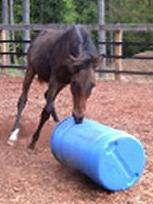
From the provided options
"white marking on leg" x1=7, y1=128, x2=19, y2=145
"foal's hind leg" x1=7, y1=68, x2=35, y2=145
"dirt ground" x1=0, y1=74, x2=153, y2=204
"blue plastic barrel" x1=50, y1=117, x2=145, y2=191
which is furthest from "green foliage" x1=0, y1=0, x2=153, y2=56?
"blue plastic barrel" x1=50, y1=117, x2=145, y2=191

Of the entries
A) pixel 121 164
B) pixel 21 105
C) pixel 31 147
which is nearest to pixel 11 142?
pixel 31 147

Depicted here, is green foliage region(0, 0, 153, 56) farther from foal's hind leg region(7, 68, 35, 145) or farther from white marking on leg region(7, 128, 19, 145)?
white marking on leg region(7, 128, 19, 145)

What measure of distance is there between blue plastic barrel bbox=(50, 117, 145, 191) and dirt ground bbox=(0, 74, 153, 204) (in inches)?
6.9

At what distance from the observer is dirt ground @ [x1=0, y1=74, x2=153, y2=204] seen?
479cm

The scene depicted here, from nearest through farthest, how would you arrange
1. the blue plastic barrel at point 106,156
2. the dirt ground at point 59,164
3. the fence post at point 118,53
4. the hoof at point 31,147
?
1. the blue plastic barrel at point 106,156
2. the dirt ground at point 59,164
3. the hoof at point 31,147
4. the fence post at point 118,53

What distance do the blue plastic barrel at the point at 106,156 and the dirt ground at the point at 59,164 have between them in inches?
6.9

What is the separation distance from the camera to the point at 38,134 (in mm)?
6223

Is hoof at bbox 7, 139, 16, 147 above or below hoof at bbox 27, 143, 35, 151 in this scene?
below

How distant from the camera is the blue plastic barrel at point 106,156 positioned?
15.2 ft

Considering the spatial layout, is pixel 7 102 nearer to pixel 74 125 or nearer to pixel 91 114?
pixel 91 114

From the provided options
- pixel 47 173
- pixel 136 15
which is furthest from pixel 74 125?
pixel 136 15

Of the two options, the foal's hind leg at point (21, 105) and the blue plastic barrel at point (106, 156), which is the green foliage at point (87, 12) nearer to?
the foal's hind leg at point (21, 105)

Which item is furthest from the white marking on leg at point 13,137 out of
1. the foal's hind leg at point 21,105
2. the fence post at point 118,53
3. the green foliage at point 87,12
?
the green foliage at point 87,12

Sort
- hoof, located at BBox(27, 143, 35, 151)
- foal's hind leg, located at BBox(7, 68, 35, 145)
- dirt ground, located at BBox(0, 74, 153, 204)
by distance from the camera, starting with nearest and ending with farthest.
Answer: dirt ground, located at BBox(0, 74, 153, 204) < hoof, located at BBox(27, 143, 35, 151) < foal's hind leg, located at BBox(7, 68, 35, 145)
